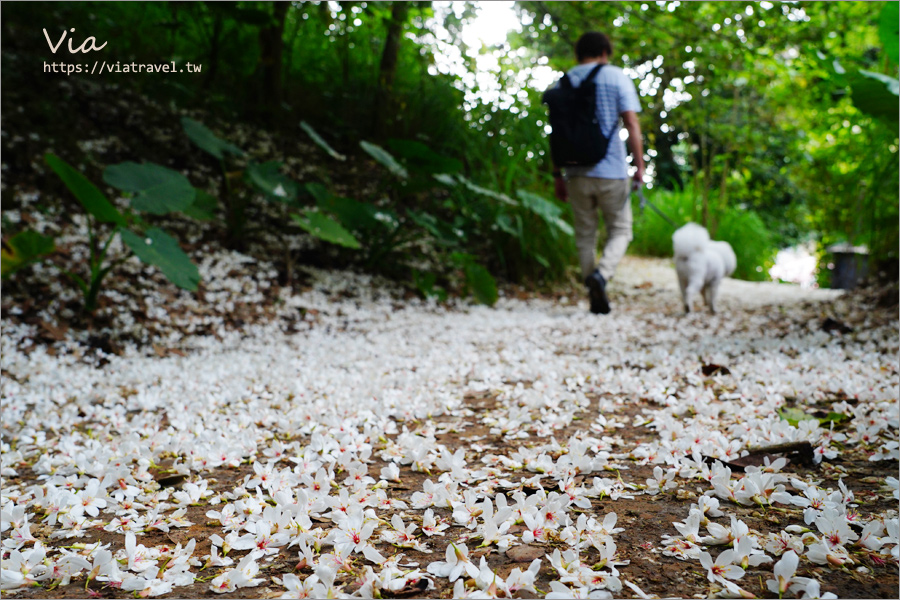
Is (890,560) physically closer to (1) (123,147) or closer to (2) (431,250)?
(2) (431,250)

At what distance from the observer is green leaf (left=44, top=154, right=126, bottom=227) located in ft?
9.31

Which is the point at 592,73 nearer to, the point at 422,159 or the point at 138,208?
the point at 422,159

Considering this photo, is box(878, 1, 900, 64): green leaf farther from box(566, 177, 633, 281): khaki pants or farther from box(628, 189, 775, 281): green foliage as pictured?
box(628, 189, 775, 281): green foliage

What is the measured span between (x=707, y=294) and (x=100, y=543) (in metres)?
4.26

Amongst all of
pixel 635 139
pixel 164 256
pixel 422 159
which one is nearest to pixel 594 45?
pixel 635 139

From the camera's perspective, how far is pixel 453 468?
1.44 m

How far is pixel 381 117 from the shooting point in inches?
249

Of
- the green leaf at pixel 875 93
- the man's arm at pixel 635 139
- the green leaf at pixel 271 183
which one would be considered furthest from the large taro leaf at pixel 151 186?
the green leaf at pixel 875 93

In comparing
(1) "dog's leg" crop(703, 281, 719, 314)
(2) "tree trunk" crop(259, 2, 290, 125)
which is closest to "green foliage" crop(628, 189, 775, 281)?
(1) "dog's leg" crop(703, 281, 719, 314)

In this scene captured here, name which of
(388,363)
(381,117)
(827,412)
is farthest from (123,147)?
(827,412)

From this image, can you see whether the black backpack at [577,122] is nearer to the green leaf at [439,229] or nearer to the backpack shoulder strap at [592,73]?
the backpack shoulder strap at [592,73]

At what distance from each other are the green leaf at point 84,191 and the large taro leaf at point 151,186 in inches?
9.1

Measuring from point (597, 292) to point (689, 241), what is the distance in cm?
73

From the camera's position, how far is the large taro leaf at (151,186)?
3309mm
